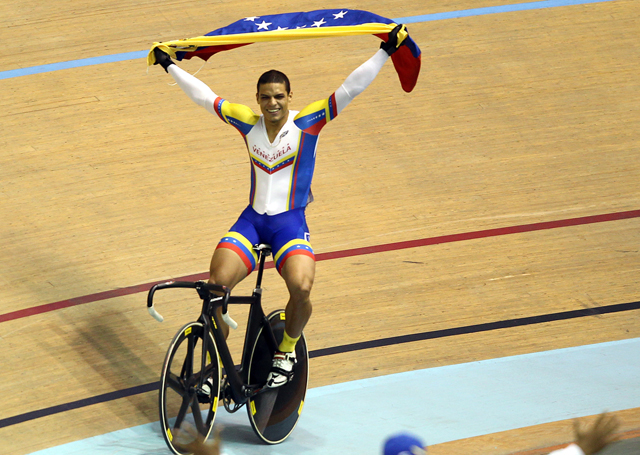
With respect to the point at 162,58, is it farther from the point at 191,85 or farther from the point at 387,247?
the point at 387,247

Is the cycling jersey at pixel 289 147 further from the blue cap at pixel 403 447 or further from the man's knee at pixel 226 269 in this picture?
the blue cap at pixel 403 447

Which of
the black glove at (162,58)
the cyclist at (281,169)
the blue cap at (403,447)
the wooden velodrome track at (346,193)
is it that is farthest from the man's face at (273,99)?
the blue cap at (403,447)

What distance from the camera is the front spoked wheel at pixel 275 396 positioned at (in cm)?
418

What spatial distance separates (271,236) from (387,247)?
5.43ft

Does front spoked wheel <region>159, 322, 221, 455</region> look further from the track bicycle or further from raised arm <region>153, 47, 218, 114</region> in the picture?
raised arm <region>153, 47, 218, 114</region>

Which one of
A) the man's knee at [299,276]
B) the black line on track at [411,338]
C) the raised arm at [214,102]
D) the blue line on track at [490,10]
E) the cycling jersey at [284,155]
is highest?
the blue line on track at [490,10]

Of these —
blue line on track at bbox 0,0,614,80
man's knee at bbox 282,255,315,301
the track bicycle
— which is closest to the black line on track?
the track bicycle

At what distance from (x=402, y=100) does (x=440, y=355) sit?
3008 millimetres

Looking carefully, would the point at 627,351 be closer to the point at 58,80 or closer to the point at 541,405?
the point at 541,405

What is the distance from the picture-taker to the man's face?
4133mm

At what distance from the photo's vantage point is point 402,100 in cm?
725

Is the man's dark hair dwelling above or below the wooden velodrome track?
above

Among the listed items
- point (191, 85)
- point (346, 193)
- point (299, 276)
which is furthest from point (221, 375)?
point (346, 193)

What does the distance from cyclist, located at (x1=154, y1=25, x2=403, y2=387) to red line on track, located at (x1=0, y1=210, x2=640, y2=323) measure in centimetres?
127
